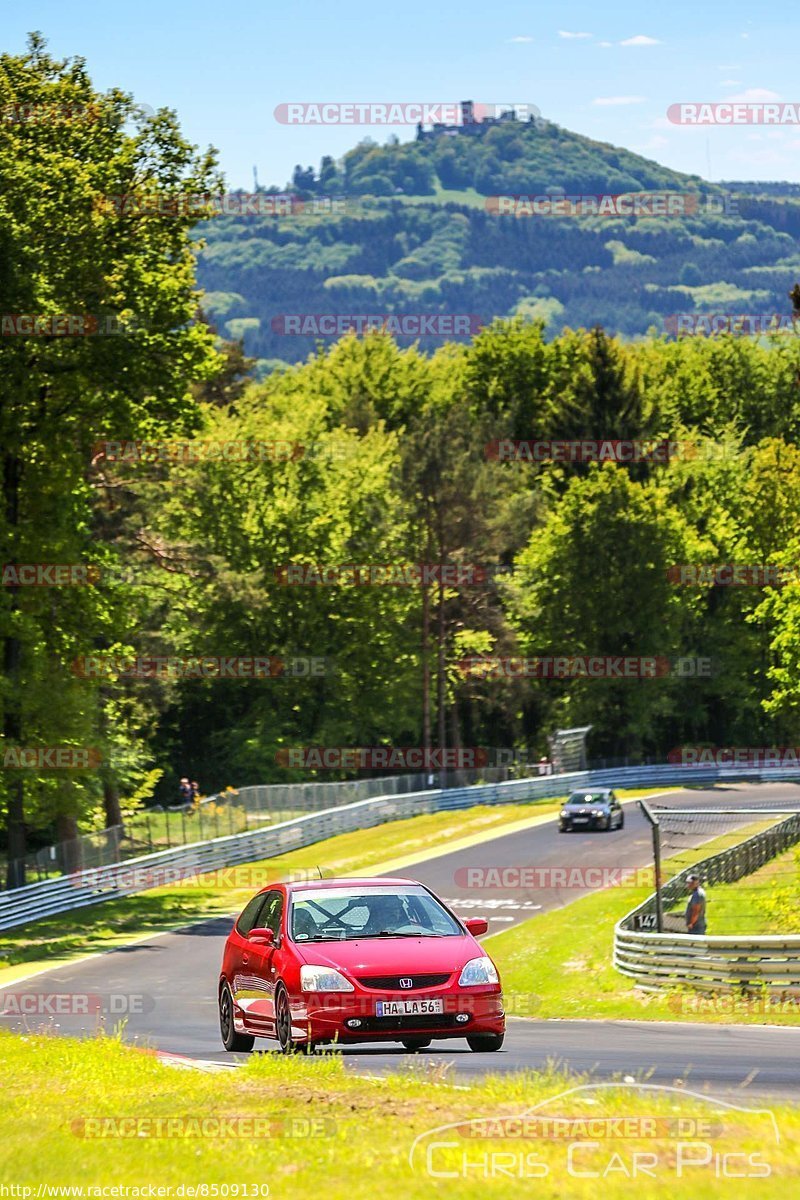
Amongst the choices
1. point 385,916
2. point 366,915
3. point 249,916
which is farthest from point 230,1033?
point 385,916

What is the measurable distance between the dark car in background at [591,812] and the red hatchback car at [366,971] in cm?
3627

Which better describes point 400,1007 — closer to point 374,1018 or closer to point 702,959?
point 374,1018

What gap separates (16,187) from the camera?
37125mm

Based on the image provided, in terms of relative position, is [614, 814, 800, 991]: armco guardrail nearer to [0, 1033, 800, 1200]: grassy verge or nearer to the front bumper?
the front bumper

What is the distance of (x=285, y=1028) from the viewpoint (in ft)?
45.0

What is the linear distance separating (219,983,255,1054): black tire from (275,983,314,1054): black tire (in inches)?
60.1

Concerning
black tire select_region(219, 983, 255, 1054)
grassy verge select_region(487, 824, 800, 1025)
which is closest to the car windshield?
black tire select_region(219, 983, 255, 1054)

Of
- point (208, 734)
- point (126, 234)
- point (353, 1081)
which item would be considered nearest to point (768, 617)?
point (208, 734)

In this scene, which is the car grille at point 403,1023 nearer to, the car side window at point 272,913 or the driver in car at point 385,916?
the driver in car at point 385,916

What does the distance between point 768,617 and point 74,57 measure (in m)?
49.8

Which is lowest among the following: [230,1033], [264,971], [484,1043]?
[230,1033]

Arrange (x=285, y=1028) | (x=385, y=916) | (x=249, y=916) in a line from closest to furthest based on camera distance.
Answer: (x=285, y=1028) < (x=385, y=916) < (x=249, y=916)

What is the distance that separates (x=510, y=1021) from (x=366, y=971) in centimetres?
918

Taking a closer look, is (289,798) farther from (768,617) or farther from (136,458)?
(768,617)
